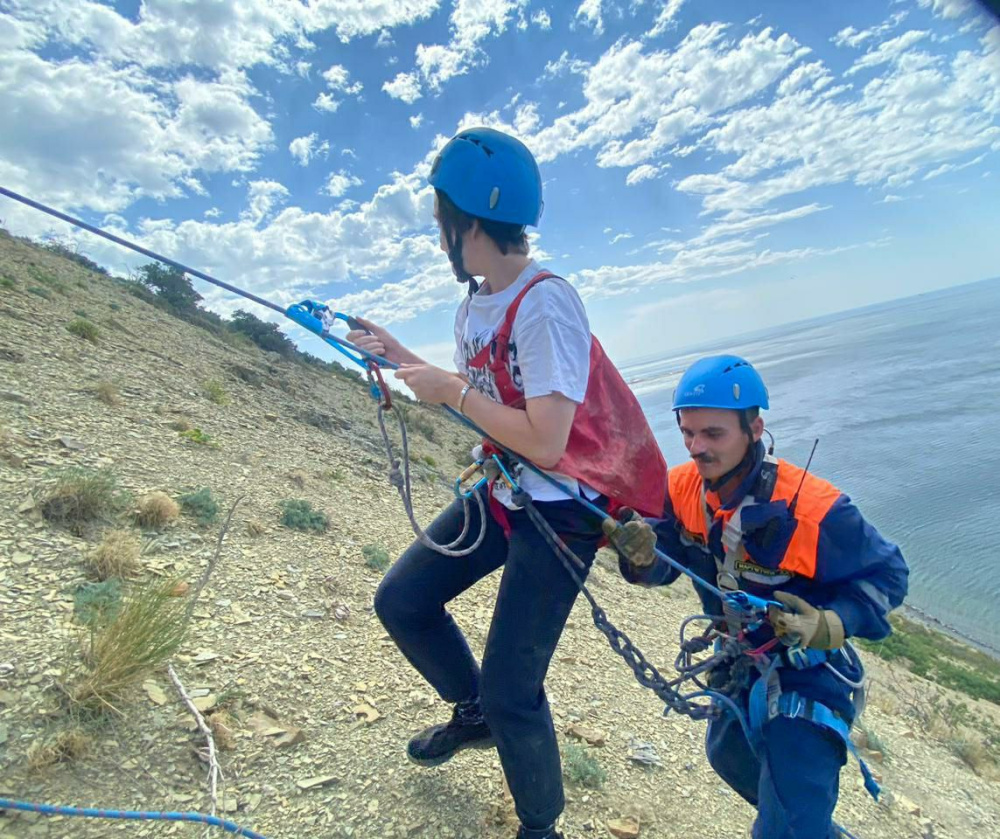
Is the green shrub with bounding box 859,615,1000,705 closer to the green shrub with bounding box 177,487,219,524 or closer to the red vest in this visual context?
the red vest

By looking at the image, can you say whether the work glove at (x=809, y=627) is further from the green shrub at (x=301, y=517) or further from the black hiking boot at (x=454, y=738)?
the green shrub at (x=301, y=517)

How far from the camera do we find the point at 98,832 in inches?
75.2

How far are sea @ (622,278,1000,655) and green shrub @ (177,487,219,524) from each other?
5.25m

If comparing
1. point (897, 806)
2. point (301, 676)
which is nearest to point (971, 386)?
point (897, 806)

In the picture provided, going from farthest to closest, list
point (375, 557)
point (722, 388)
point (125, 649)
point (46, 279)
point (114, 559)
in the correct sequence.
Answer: point (46, 279)
point (375, 557)
point (114, 559)
point (125, 649)
point (722, 388)

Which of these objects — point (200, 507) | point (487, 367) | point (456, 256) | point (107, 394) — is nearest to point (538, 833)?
point (487, 367)

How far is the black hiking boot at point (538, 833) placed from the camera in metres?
2.07

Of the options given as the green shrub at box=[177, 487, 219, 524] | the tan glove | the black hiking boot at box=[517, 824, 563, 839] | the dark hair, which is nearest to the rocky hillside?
the green shrub at box=[177, 487, 219, 524]

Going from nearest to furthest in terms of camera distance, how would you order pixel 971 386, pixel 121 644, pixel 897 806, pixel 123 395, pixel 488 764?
1. pixel 121 644
2. pixel 488 764
3. pixel 897 806
4. pixel 123 395
5. pixel 971 386

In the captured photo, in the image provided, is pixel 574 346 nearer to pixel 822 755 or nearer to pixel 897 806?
pixel 822 755

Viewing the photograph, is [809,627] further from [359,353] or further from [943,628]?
[943,628]

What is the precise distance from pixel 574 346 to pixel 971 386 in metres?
68.9

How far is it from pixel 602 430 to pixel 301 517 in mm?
4520

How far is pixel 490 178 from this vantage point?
190cm
